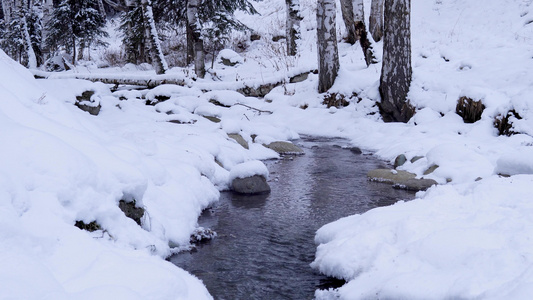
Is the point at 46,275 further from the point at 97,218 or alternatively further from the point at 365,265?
the point at 365,265

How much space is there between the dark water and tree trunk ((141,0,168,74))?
6.64 metres

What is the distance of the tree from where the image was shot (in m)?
11.6

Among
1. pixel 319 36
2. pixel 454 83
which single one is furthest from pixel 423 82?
pixel 319 36

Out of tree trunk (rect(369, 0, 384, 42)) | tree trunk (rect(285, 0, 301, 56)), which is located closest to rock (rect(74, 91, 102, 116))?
tree trunk (rect(369, 0, 384, 42))

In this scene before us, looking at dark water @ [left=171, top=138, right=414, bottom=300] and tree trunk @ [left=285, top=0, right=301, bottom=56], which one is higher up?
tree trunk @ [left=285, top=0, right=301, bottom=56]

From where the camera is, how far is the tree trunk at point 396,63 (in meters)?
8.80

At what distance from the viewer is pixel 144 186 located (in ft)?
11.7

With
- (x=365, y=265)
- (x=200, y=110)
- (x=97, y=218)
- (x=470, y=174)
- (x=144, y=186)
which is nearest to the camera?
(x=97, y=218)

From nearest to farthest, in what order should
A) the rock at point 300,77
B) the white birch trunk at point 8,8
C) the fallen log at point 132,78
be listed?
the fallen log at point 132,78 → the rock at point 300,77 → the white birch trunk at point 8,8

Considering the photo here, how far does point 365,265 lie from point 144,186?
68.2 inches

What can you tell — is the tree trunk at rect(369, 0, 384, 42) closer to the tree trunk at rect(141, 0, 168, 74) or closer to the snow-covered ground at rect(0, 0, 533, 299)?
the snow-covered ground at rect(0, 0, 533, 299)

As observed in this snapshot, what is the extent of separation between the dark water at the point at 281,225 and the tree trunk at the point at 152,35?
6.64 metres

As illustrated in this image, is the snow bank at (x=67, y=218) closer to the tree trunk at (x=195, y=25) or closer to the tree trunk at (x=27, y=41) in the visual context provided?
the tree trunk at (x=195, y=25)

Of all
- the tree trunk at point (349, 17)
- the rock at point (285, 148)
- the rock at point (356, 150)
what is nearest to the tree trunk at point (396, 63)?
the rock at point (356, 150)
